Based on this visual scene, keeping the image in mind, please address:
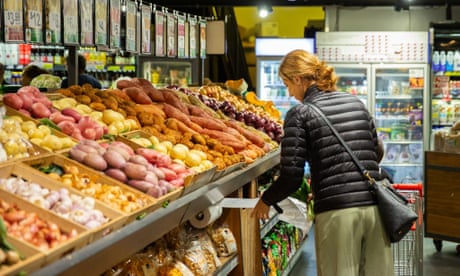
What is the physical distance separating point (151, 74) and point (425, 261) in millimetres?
5274

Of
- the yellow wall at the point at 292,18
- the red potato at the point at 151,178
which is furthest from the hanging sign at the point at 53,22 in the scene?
the yellow wall at the point at 292,18

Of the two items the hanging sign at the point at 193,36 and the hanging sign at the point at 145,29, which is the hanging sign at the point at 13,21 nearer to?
the hanging sign at the point at 145,29

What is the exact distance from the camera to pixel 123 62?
12781mm

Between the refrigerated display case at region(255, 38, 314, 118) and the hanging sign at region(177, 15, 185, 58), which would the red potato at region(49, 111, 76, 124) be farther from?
the refrigerated display case at region(255, 38, 314, 118)

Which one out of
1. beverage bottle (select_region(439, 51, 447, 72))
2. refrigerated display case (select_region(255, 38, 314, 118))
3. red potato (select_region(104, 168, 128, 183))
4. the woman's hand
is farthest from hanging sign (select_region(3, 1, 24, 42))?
beverage bottle (select_region(439, 51, 447, 72))

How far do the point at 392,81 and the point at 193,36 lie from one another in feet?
14.7

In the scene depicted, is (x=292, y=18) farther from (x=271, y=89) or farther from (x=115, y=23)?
(x=115, y=23)

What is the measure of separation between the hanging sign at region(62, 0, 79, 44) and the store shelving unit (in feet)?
4.19

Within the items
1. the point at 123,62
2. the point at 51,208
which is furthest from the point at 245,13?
the point at 51,208

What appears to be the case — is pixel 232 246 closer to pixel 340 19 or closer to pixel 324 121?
pixel 324 121

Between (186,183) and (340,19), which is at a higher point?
(340,19)

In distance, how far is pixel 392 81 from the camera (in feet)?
36.4

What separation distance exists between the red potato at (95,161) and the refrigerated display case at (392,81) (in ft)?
25.4

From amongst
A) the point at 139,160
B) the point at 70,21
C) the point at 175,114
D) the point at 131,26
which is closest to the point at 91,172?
the point at 139,160
